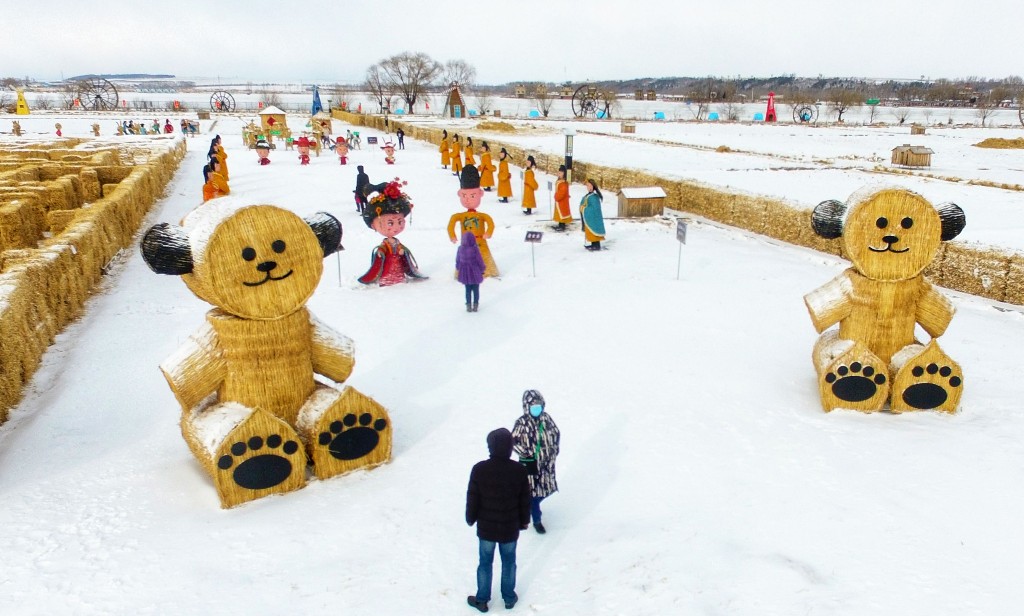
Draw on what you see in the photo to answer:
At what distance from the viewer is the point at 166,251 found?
13.4 feet

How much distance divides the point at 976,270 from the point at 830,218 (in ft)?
14.1

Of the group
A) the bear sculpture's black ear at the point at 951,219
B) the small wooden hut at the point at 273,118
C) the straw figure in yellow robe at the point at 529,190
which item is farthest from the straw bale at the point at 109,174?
the bear sculpture's black ear at the point at 951,219

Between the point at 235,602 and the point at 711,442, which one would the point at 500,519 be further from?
the point at 711,442

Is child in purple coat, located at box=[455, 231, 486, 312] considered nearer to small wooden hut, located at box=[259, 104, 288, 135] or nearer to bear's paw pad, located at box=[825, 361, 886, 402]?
bear's paw pad, located at box=[825, 361, 886, 402]

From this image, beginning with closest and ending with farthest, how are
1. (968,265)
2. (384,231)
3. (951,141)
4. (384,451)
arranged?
(384,451)
(968,265)
(384,231)
(951,141)

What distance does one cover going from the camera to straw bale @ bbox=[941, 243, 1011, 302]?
314 inches

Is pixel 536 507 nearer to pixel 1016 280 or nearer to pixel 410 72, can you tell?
pixel 1016 280

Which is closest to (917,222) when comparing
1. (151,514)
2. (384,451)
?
(384,451)

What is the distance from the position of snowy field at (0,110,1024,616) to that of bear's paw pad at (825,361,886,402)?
21 cm

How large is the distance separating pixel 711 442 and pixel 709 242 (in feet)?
22.0

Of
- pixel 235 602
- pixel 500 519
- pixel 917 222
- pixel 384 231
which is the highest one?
pixel 917 222

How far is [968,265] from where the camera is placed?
8281 millimetres

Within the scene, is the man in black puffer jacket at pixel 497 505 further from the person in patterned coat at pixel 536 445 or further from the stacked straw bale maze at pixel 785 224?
the stacked straw bale maze at pixel 785 224

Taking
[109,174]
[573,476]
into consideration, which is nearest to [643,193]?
[573,476]
